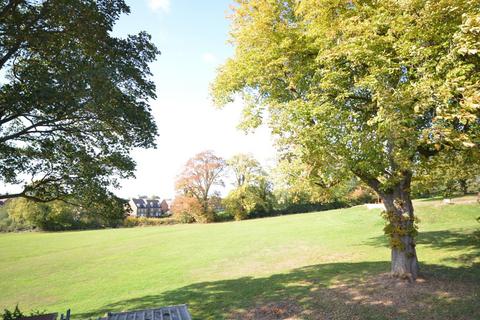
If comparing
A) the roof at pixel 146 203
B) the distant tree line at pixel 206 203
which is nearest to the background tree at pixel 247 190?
the distant tree line at pixel 206 203

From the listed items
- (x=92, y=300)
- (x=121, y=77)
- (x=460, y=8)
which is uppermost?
(x=460, y=8)

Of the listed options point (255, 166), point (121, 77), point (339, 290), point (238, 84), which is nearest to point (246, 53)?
point (238, 84)

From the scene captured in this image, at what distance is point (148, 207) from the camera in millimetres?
122750

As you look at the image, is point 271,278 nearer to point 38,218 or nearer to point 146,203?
point 38,218

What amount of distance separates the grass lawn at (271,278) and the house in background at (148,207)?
91.9 metres

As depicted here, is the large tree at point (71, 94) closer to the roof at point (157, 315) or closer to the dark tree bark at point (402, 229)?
the roof at point (157, 315)

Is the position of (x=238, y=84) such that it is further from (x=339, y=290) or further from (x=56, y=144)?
(x=339, y=290)

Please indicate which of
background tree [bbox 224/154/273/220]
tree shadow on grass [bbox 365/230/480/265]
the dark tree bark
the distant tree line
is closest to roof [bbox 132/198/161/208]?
the distant tree line

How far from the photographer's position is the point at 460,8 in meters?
8.08

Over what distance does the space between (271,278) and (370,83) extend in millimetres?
10486

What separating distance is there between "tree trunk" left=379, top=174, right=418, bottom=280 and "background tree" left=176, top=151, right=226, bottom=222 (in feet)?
187

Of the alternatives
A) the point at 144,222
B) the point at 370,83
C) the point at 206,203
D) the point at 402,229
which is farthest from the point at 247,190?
the point at 370,83

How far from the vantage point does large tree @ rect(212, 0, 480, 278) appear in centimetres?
773

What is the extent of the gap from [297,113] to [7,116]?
9.18 metres
